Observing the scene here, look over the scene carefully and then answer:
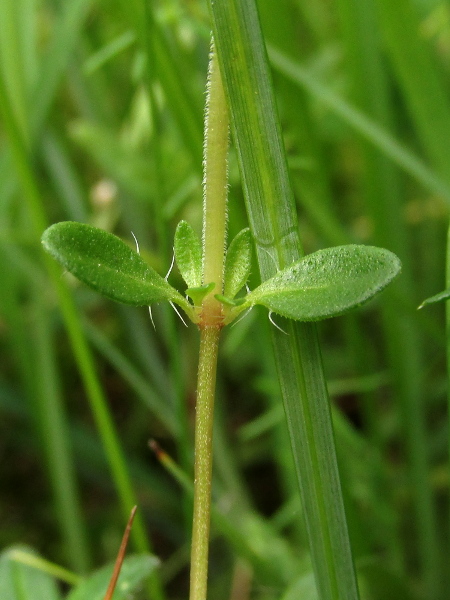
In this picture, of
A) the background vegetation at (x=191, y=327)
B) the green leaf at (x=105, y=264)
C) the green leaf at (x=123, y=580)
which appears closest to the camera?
the green leaf at (x=105, y=264)

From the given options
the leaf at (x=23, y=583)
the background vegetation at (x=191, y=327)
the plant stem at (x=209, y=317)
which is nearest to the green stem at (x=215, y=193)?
the plant stem at (x=209, y=317)

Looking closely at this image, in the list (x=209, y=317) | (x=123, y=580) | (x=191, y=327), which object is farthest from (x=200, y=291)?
(x=191, y=327)

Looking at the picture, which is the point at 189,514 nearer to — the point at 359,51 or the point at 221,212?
the point at 221,212

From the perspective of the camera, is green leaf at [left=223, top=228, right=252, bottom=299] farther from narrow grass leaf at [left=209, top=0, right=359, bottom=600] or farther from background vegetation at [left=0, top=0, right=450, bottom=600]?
background vegetation at [left=0, top=0, right=450, bottom=600]

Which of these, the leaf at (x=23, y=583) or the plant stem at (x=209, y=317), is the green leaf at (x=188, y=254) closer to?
the plant stem at (x=209, y=317)

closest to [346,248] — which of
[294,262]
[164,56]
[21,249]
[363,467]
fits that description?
[294,262]

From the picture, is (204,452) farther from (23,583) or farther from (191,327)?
(191,327)

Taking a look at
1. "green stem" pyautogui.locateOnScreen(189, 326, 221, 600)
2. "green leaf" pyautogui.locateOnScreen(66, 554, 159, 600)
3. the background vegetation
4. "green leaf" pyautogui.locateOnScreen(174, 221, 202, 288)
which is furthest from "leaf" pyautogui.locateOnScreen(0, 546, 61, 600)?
"green leaf" pyautogui.locateOnScreen(174, 221, 202, 288)
